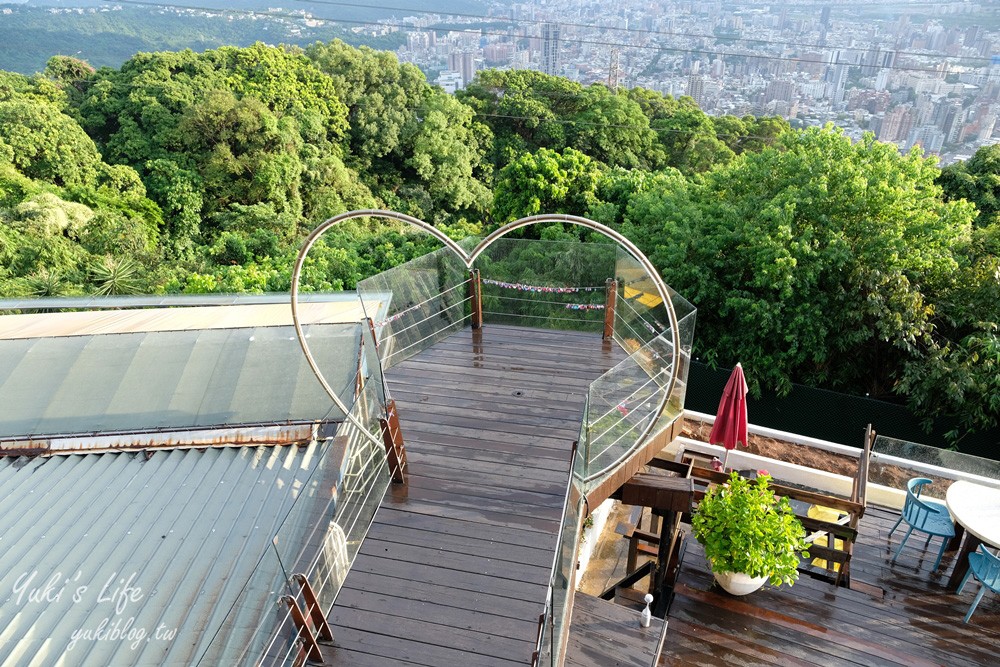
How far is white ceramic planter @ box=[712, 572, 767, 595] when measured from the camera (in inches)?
225

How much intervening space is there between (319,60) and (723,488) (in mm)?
32600

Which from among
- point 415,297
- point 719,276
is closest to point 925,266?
point 719,276

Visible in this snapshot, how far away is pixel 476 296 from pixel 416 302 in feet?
2.61

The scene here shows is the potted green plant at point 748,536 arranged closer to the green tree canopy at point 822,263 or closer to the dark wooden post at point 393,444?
the dark wooden post at point 393,444

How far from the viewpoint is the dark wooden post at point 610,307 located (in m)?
7.11

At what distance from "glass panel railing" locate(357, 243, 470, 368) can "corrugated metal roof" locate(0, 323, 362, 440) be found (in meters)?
0.69

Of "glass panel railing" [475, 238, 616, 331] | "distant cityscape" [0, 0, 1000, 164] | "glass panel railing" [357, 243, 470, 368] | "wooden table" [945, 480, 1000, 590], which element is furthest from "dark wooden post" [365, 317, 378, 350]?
"distant cityscape" [0, 0, 1000, 164]

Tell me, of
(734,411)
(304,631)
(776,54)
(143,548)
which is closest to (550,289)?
(734,411)

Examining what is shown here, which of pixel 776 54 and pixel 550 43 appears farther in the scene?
pixel 550 43

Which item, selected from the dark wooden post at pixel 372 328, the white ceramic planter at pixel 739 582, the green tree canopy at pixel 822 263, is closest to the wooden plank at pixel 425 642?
the white ceramic planter at pixel 739 582

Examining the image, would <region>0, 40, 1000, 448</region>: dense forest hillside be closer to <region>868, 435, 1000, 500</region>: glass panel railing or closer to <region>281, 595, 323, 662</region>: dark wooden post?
<region>868, 435, 1000, 500</region>: glass panel railing

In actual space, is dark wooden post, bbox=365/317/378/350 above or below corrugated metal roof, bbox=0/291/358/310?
above

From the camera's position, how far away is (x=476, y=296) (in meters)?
7.47

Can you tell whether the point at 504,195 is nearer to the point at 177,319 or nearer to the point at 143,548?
the point at 177,319
